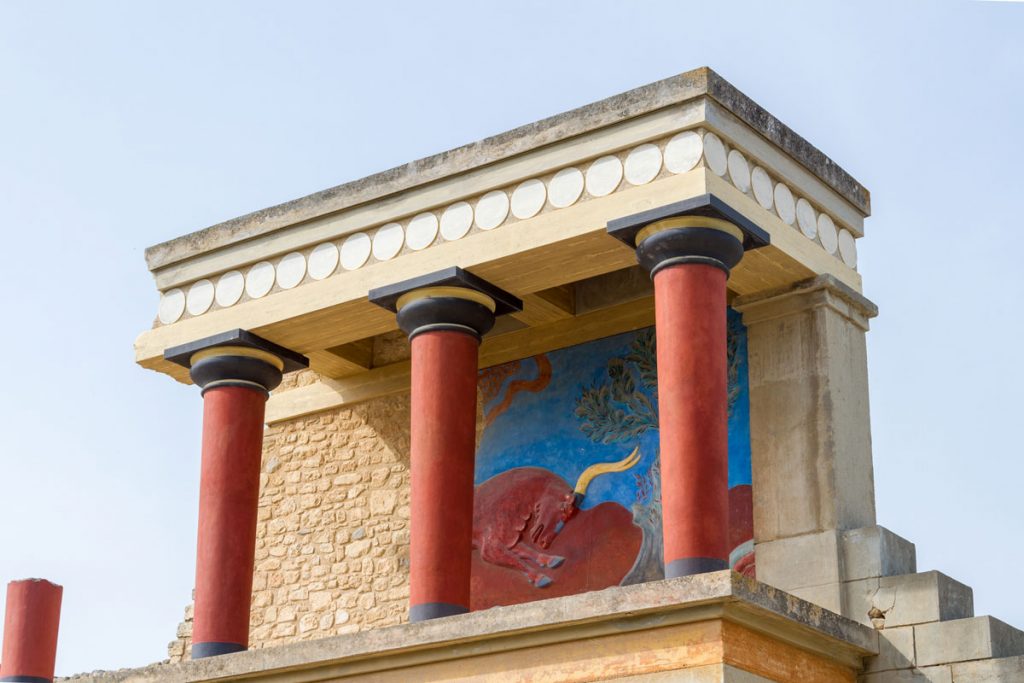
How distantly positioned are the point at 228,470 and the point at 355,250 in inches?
69.1

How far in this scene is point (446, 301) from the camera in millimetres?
11844

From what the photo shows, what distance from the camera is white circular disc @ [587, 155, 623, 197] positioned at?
447 inches

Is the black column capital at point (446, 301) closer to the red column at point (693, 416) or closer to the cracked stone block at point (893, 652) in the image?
the red column at point (693, 416)

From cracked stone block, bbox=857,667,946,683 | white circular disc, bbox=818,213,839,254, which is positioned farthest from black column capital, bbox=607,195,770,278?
cracked stone block, bbox=857,667,946,683

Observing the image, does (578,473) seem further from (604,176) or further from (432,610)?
(604,176)

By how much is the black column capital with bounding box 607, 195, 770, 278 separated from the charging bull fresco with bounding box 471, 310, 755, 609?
137cm

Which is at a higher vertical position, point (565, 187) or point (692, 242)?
point (565, 187)

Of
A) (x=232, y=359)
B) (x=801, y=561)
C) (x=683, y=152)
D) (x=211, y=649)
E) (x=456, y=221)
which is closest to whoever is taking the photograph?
(x=683, y=152)

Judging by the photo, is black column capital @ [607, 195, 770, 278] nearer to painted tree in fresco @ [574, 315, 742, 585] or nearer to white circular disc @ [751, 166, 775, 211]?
white circular disc @ [751, 166, 775, 211]

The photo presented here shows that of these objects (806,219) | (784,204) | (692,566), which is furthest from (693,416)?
(806,219)

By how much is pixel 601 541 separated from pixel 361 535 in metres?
2.42

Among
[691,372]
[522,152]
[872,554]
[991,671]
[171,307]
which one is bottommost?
[991,671]

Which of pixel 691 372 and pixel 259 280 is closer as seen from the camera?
pixel 691 372

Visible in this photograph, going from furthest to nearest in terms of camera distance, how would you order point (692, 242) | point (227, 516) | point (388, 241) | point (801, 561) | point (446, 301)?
point (227, 516) < point (388, 241) < point (446, 301) < point (801, 561) < point (692, 242)
